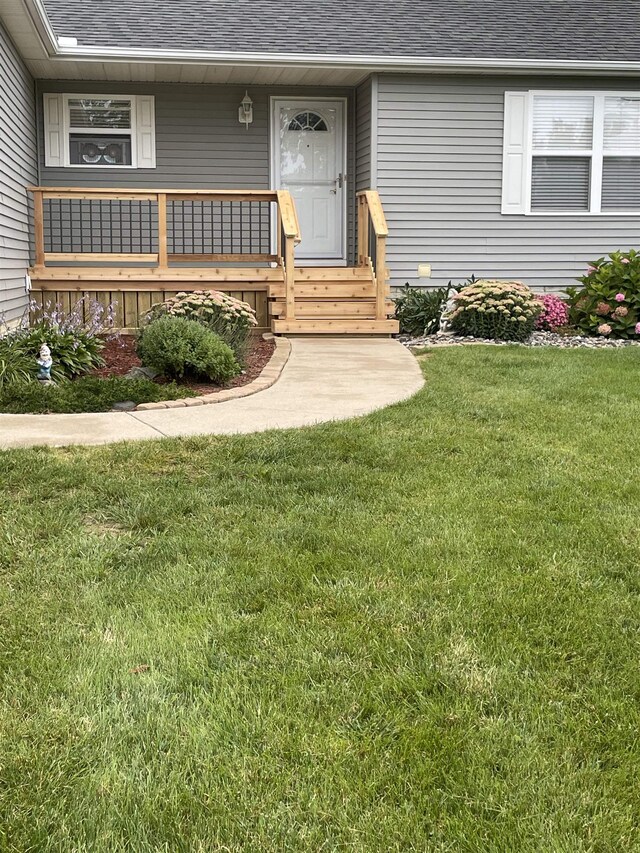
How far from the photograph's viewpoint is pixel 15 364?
20.9 ft

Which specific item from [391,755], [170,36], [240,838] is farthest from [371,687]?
[170,36]

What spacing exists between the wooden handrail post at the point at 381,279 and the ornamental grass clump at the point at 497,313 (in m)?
0.79

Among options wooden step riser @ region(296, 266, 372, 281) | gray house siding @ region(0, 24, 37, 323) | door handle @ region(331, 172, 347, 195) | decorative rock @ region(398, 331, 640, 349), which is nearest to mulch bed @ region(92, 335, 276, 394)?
gray house siding @ region(0, 24, 37, 323)

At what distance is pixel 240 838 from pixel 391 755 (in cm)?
40

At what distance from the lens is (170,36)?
10.7 meters

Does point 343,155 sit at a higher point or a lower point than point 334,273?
higher

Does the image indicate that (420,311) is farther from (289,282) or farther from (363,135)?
(363,135)

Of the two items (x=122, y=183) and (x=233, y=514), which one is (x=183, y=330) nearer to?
(x=233, y=514)

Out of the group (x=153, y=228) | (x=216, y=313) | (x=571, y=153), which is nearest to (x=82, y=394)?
(x=216, y=313)

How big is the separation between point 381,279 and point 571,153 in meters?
3.64

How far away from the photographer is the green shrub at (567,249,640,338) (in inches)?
384

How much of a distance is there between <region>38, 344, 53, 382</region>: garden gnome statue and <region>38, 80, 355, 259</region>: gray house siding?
5.75m

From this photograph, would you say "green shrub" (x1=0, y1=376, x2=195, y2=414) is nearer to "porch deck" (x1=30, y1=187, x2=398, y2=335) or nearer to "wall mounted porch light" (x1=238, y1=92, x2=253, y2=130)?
"porch deck" (x1=30, y1=187, x2=398, y2=335)

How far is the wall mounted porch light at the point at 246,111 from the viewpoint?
447 inches
